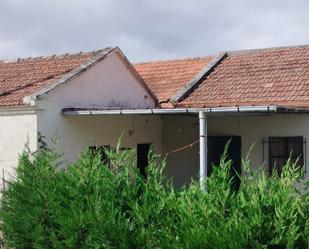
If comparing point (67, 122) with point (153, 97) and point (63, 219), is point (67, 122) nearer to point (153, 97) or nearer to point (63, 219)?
point (153, 97)

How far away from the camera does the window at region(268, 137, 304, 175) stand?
1395 centimetres

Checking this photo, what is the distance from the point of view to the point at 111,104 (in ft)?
46.3

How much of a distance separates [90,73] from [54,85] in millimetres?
1479

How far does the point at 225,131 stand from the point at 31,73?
5.38 meters

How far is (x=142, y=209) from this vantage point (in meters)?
7.22

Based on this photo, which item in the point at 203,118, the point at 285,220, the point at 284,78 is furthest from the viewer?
the point at 284,78

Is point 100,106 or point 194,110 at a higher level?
point 100,106

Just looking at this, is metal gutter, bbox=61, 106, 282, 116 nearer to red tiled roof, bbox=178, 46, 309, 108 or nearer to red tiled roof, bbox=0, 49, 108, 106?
red tiled roof, bbox=0, 49, 108, 106

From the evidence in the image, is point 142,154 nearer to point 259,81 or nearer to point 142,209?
point 259,81

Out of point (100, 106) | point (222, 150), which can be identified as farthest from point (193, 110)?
point (222, 150)

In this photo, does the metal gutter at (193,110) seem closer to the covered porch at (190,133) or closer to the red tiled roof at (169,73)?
the covered porch at (190,133)

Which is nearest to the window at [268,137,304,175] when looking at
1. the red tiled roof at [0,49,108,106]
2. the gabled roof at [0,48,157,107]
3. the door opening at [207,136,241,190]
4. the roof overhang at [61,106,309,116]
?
the door opening at [207,136,241,190]

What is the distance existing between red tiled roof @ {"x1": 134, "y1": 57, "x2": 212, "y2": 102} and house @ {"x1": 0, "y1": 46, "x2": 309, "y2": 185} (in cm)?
10

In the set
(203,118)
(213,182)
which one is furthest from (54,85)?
(213,182)
